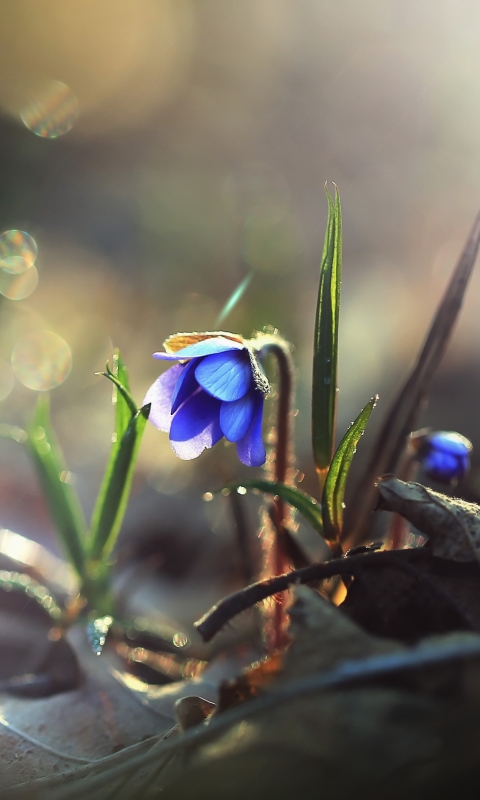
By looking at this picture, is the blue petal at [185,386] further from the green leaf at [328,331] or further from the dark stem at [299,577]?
the dark stem at [299,577]

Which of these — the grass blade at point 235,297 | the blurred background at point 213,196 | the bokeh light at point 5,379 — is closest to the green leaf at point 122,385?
the blurred background at point 213,196

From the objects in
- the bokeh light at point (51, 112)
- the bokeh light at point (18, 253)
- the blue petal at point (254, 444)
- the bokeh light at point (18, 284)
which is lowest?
the blue petal at point (254, 444)

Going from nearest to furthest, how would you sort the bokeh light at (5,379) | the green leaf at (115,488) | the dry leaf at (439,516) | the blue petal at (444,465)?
1. the dry leaf at (439,516)
2. the green leaf at (115,488)
3. the blue petal at (444,465)
4. the bokeh light at (5,379)

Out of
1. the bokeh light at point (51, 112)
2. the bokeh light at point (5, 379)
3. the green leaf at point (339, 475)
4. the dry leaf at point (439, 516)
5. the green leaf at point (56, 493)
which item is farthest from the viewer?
the bokeh light at point (51, 112)

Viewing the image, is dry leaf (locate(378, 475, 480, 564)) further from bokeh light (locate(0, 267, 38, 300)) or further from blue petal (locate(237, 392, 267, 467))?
bokeh light (locate(0, 267, 38, 300))

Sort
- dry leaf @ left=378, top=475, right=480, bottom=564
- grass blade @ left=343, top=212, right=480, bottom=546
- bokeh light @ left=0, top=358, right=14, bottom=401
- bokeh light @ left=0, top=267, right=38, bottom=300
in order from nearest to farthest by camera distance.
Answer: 1. dry leaf @ left=378, top=475, right=480, bottom=564
2. grass blade @ left=343, top=212, right=480, bottom=546
3. bokeh light @ left=0, top=358, right=14, bottom=401
4. bokeh light @ left=0, top=267, right=38, bottom=300

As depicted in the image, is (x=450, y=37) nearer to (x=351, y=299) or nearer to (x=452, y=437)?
(x=351, y=299)

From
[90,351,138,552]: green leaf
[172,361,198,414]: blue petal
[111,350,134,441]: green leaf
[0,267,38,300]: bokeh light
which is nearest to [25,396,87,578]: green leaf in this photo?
[90,351,138,552]: green leaf
